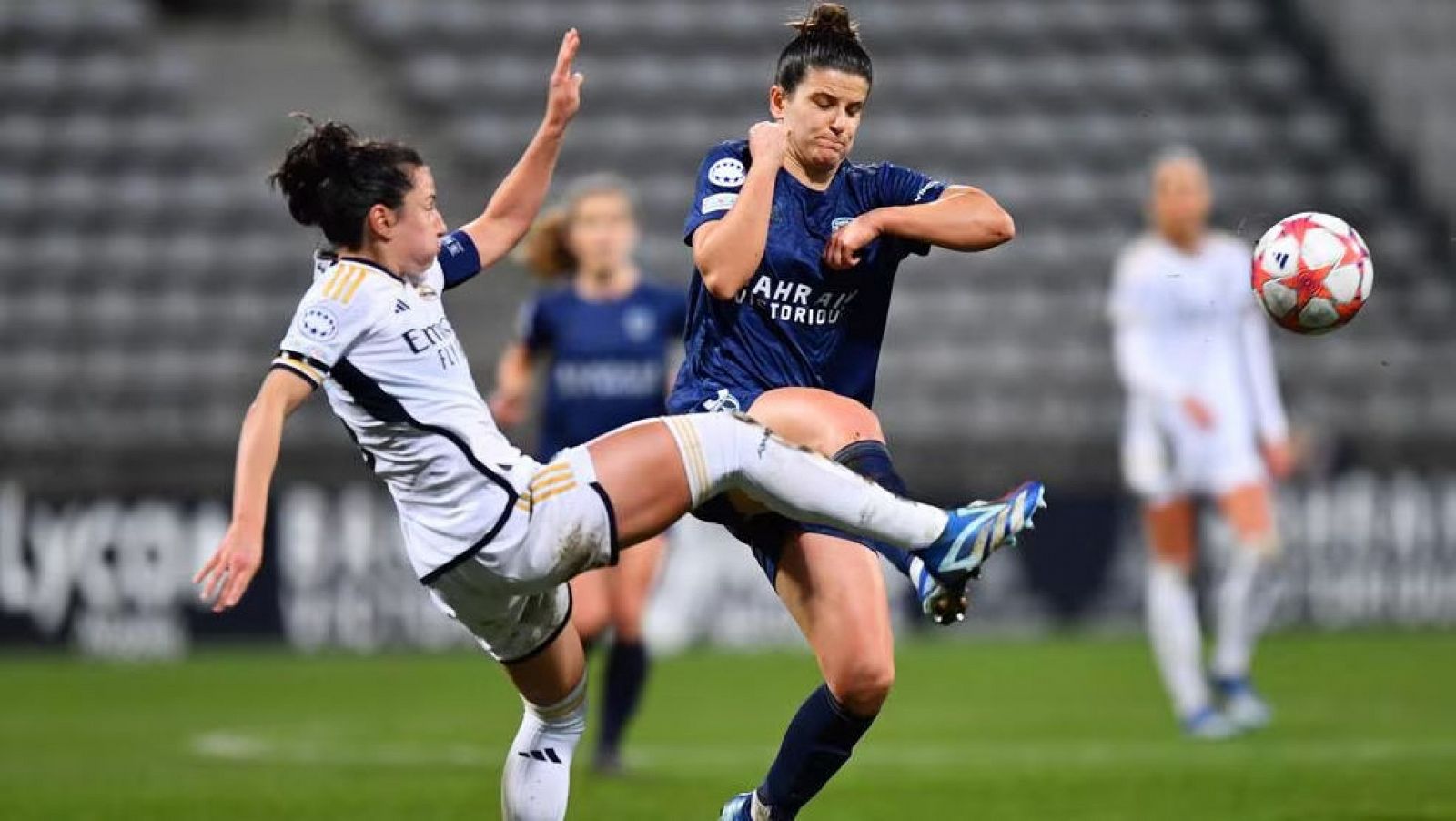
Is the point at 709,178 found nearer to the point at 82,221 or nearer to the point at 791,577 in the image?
the point at 791,577

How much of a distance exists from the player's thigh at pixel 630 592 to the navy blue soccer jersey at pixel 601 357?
659mm

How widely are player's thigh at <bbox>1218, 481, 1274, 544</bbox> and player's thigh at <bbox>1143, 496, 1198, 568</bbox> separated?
203 mm

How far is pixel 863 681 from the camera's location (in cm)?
571

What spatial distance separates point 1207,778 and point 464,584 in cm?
398

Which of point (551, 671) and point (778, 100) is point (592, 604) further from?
point (778, 100)

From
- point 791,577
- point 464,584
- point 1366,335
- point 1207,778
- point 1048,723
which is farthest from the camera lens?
point 1366,335

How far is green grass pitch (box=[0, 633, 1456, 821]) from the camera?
7.90 m

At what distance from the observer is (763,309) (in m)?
5.90

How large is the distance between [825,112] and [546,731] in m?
1.85

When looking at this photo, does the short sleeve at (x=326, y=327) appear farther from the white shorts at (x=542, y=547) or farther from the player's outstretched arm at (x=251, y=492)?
the white shorts at (x=542, y=547)

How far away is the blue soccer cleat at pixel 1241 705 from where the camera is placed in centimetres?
1023

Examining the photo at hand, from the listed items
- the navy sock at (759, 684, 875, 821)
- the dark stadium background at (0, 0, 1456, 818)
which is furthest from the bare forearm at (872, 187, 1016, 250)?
the dark stadium background at (0, 0, 1456, 818)

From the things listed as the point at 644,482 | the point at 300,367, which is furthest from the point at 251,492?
the point at 644,482

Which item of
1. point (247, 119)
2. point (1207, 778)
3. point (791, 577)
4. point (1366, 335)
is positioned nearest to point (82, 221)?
point (247, 119)
